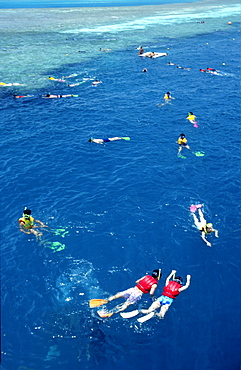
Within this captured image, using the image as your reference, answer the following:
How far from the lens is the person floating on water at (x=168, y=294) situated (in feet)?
63.3

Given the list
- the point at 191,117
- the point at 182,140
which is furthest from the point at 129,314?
the point at 191,117

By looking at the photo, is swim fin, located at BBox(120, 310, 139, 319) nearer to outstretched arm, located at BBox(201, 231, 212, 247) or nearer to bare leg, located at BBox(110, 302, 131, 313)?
bare leg, located at BBox(110, 302, 131, 313)

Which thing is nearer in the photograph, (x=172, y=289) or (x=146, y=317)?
(x=146, y=317)

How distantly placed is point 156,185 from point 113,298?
13500 millimetres

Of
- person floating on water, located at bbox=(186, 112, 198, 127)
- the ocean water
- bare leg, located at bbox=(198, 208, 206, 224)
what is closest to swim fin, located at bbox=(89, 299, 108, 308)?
the ocean water

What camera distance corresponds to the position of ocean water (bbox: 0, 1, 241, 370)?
17.9 m

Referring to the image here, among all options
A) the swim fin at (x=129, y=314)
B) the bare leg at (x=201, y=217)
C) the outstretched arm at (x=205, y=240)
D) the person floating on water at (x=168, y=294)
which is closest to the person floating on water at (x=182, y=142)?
the bare leg at (x=201, y=217)

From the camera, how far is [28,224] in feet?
82.0

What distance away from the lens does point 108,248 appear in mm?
24000

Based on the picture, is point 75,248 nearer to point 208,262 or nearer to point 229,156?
point 208,262

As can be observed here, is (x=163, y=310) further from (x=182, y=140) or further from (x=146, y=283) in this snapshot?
(x=182, y=140)

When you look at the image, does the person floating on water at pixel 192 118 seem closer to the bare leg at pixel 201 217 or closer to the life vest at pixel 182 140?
the life vest at pixel 182 140

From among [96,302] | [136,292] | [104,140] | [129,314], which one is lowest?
[129,314]

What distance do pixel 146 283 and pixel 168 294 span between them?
4.96ft
